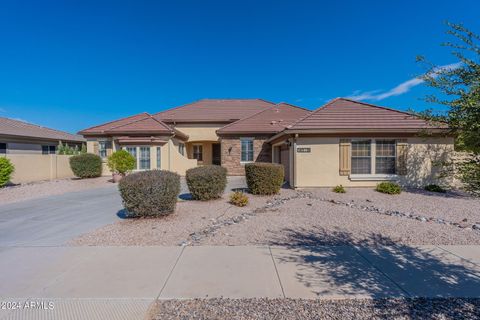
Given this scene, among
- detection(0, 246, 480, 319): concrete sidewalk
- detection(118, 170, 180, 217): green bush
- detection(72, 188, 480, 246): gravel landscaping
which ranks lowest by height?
detection(0, 246, 480, 319): concrete sidewalk

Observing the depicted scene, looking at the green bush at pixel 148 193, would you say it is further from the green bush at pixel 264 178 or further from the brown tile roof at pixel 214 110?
the brown tile roof at pixel 214 110

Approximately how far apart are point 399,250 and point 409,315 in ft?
7.26

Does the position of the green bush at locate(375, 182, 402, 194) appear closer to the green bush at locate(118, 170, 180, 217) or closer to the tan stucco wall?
the green bush at locate(118, 170, 180, 217)

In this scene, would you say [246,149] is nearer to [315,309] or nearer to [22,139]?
[315,309]

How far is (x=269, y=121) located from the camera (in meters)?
19.1

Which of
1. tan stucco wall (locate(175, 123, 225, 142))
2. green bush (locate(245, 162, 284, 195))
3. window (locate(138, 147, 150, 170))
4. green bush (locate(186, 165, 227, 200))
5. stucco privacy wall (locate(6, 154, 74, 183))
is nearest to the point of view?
green bush (locate(186, 165, 227, 200))

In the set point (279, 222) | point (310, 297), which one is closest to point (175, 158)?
point (279, 222)

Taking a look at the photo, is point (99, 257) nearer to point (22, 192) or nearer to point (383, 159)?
point (22, 192)

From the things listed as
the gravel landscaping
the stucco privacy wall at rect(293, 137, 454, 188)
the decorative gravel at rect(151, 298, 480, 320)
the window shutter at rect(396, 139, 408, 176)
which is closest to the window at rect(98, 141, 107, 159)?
the gravel landscaping

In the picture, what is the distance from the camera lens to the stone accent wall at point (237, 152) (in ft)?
60.0

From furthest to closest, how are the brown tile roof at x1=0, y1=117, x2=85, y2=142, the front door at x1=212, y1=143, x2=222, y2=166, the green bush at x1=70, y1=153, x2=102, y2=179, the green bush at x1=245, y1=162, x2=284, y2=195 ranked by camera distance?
the front door at x1=212, y1=143, x2=222, y2=166 → the brown tile roof at x1=0, y1=117, x2=85, y2=142 → the green bush at x1=70, y1=153, x2=102, y2=179 → the green bush at x1=245, y1=162, x2=284, y2=195

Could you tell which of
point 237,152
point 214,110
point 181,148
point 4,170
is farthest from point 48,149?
point 237,152

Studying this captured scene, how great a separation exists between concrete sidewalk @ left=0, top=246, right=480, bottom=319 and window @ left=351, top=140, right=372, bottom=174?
7236 millimetres

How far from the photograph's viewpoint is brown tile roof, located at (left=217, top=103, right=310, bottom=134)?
1817 cm
